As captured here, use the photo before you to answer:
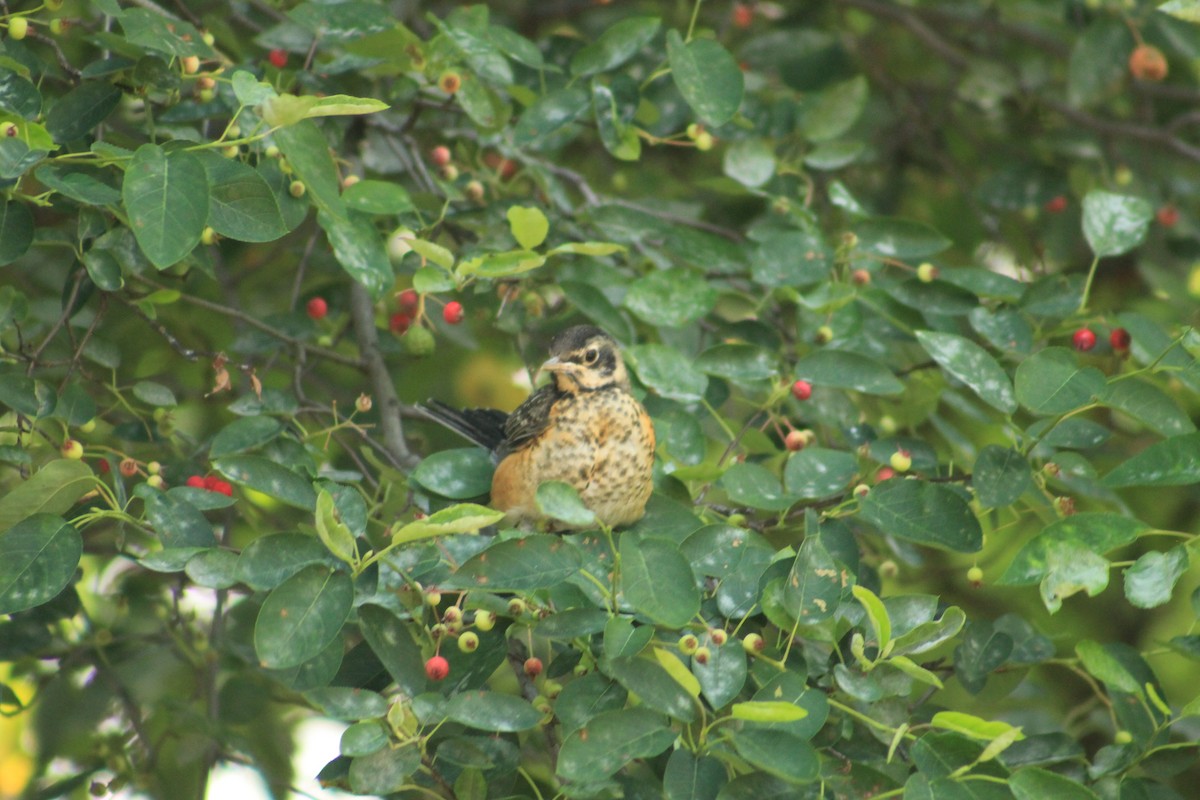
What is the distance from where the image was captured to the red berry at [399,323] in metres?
3.90

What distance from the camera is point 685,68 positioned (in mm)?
3402

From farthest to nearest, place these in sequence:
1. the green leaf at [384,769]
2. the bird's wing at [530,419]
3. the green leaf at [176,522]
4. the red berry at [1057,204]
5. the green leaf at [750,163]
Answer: the red berry at [1057,204], the green leaf at [750,163], the bird's wing at [530,419], the green leaf at [176,522], the green leaf at [384,769]

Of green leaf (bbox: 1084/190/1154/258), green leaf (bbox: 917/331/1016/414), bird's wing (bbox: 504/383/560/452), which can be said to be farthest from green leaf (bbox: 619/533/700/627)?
green leaf (bbox: 1084/190/1154/258)

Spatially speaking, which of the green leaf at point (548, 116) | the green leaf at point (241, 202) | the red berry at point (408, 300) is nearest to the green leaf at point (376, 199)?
the green leaf at point (241, 202)

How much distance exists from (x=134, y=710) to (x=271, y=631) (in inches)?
67.9

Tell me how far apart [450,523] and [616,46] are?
6.28 feet

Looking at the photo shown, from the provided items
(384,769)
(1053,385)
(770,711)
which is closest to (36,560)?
(384,769)

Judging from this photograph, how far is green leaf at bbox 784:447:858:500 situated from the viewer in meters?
3.01

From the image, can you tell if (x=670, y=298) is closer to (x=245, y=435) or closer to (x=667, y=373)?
(x=667, y=373)

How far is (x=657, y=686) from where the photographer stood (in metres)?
2.37

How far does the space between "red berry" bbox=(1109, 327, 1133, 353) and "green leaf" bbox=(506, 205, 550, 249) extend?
171 centimetres

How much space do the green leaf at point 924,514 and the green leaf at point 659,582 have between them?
0.64 m

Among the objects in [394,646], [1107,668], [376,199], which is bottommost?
[1107,668]

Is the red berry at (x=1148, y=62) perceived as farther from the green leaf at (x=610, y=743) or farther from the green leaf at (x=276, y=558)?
the green leaf at (x=276, y=558)
